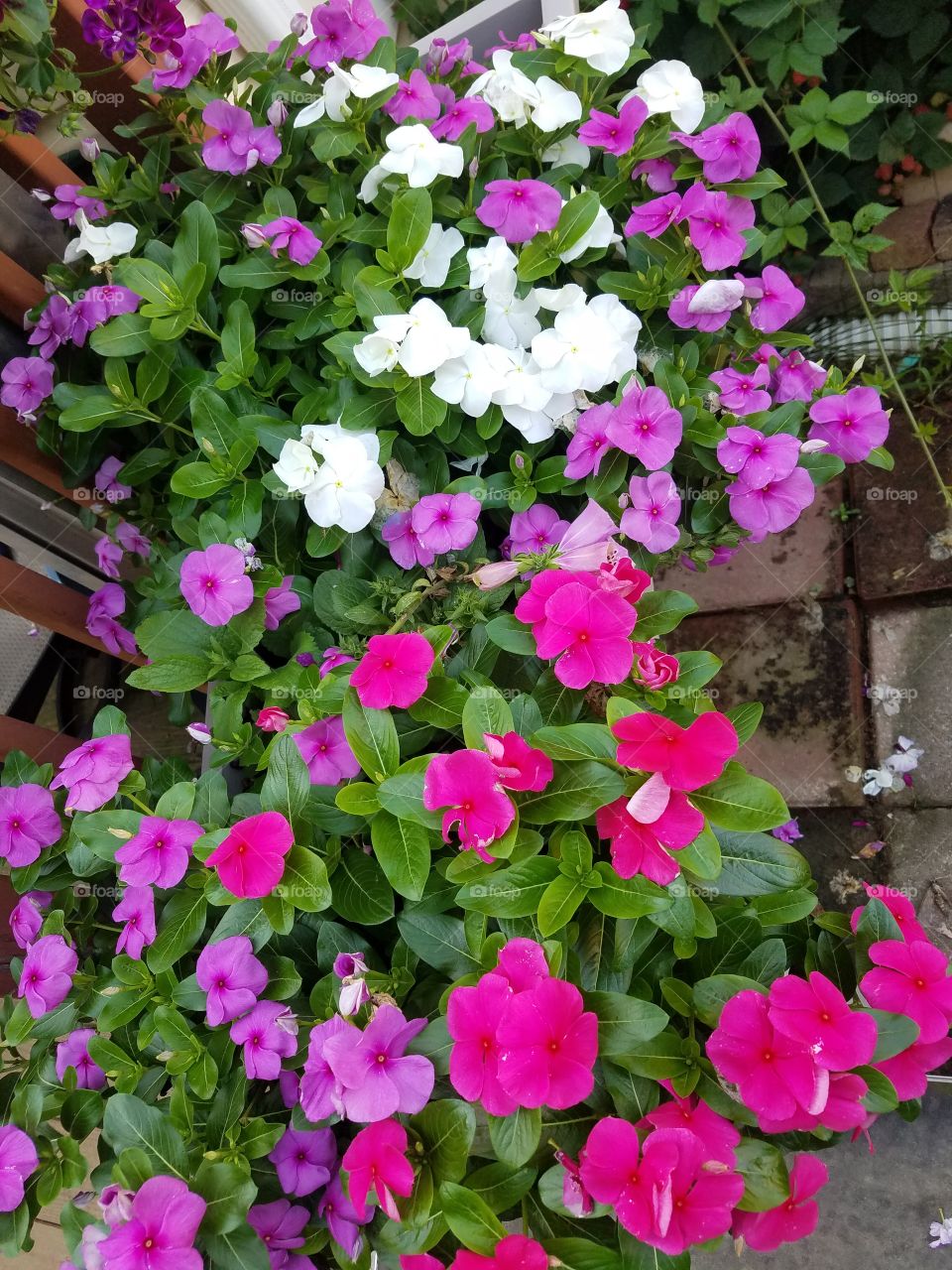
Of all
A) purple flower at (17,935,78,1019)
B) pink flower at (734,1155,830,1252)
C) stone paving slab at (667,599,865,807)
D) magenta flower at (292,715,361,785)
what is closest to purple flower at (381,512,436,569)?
magenta flower at (292,715,361,785)

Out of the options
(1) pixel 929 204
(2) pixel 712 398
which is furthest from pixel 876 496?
(2) pixel 712 398

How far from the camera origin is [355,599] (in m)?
1.18

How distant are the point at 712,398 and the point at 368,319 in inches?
19.7

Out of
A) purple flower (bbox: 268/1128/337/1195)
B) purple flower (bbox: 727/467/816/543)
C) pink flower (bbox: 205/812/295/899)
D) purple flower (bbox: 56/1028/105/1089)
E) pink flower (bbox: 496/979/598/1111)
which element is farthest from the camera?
purple flower (bbox: 727/467/816/543)

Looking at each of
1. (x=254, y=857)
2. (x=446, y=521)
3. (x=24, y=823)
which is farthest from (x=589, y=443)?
(x=24, y=823)

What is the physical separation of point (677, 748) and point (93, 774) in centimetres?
72

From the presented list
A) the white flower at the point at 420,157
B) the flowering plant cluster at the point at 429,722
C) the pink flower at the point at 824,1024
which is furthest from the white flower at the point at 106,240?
the pink flower at the point at 824,1024

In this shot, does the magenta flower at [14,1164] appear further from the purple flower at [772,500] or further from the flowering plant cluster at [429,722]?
the purple flower at [772,500]

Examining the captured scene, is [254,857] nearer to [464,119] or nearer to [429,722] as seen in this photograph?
[429,722]

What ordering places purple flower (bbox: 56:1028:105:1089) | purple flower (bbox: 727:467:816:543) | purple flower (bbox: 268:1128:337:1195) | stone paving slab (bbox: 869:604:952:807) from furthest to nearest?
stone paving slab (bbox: 869:604:952:807), purple flower (bbox: 727:467:816:543), purple flower (bbox: 56:1028:105:1089), purple flower (bbox: 268:1128:337:1195)

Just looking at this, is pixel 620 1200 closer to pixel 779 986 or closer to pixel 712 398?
pixel 779 986

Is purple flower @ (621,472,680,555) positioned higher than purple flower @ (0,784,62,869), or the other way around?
purple flower @ (0,784,62,869)

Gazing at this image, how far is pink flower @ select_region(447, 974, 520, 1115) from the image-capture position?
2.49 feet

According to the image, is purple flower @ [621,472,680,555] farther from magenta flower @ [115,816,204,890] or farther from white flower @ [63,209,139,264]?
white flower @ [63,209,139,264]
